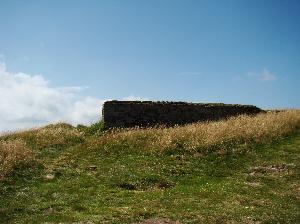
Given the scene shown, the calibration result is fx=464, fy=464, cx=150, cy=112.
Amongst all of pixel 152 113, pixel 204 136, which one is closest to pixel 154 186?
pixel 204 136

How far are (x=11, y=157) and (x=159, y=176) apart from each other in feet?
22.9

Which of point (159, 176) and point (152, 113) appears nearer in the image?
point (159, 176)

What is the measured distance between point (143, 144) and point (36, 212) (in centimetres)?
1051

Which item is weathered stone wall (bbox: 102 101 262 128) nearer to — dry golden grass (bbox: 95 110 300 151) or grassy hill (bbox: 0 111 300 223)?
grassy hill (bbox: 0 111 300 223)

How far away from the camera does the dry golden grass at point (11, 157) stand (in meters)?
20.3

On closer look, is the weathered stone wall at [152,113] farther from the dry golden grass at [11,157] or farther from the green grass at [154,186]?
the dry golden grass at [11,157]

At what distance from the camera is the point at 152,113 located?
33.6 m

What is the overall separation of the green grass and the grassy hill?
0.04 metres

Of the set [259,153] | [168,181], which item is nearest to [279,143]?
[259,153]

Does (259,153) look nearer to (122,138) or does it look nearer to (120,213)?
(122,138)

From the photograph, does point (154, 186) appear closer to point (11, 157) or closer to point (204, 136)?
point (11, 157)

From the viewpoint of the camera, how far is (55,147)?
27766 mm

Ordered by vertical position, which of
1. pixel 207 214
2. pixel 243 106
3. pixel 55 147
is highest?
pixel 243 106

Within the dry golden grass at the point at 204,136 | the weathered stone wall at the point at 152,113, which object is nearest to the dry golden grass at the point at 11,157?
the dry golden grass at the point at 204,136
